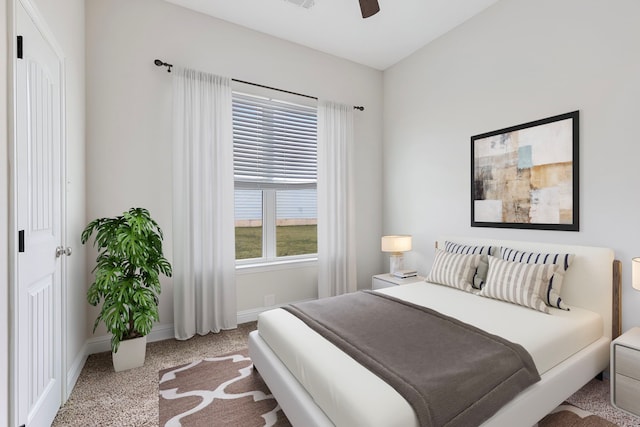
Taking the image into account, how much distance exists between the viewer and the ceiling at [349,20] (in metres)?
2.95

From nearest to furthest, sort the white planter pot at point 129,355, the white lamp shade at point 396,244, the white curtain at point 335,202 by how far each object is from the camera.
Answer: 1. the white planter pot at point 129,355
2. the white lamp shade at point 396,244
3. the white curtain at point 335,202

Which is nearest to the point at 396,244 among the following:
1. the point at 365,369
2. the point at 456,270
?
the point at 456,270

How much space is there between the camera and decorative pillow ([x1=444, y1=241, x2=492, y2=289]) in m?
2.76

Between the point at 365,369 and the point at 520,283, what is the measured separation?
1.58 m

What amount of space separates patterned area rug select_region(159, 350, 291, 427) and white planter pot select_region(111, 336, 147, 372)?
0.80ft

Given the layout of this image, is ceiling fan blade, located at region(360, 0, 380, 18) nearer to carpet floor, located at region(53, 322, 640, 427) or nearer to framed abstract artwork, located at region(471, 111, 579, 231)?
framed abstract artwork, located at region(471, 111, 579, 231)

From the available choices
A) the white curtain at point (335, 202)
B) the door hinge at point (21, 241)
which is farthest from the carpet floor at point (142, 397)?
the white curtain at point (335, 202)

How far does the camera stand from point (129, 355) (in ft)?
7.82

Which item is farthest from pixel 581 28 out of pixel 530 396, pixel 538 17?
pixel 530 396

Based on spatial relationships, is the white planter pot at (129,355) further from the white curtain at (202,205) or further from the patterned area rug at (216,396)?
the white curtain at (202,205)

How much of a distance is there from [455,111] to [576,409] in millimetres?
2759

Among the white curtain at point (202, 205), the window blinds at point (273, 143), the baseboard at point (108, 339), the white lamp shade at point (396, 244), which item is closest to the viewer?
the baseboard at point (108, 339)

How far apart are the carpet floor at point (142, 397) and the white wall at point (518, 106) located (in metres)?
0.73

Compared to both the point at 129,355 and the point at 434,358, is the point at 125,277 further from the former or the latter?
the point at 434,358
